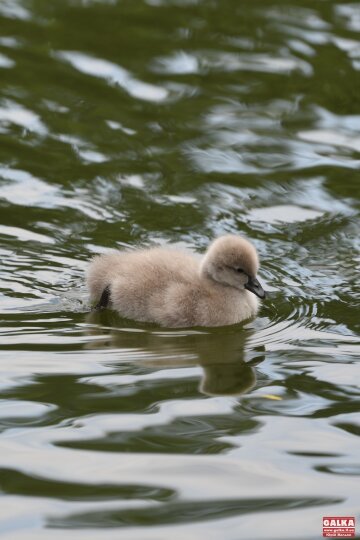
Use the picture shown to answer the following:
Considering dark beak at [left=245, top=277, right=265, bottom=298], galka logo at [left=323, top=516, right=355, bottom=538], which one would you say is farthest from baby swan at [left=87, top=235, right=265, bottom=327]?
galka logo at [left=323, top=516, right=355, bottom=538]

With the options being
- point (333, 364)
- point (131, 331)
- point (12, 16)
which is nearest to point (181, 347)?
point (131, 331)

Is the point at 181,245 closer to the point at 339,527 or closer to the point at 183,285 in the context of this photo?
the point at 183,285

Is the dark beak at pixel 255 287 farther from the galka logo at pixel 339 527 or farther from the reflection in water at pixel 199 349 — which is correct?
the galka logo at pixel 339 527

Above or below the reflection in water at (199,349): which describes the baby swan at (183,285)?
above

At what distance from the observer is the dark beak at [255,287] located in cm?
571

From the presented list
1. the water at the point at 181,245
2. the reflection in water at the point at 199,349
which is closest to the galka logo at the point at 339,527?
the water at the point at 181,245

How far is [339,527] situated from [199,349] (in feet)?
5.76

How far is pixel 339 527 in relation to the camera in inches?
145

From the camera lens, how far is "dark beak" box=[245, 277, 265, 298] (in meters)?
5.71

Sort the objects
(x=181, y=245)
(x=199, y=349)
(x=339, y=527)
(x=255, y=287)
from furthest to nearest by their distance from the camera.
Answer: (x=181, y=245)
(x=255, y=287)
(x=199, y=349)
(x=339, y=527)

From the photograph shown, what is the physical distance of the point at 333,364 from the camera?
509 cm

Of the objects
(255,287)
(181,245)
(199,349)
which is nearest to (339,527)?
(199,349)

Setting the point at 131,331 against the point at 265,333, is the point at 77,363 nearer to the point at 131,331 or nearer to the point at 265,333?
the point at 131,331

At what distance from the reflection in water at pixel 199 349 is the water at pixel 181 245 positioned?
16 mm
